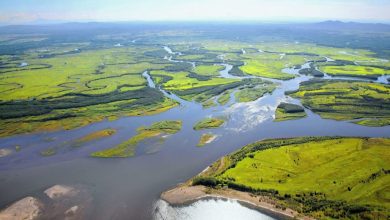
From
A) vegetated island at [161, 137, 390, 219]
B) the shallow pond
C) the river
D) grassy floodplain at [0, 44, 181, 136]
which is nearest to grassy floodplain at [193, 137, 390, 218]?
vegetated island at [161, 137, 390, 219]

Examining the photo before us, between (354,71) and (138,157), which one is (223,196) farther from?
(354,71)

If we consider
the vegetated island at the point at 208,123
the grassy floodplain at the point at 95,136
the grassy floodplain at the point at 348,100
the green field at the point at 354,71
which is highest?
the green field at the point at 354,71

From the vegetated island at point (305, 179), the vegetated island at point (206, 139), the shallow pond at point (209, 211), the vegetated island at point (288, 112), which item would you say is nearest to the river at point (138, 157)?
the vegetated island at point (206, 139)

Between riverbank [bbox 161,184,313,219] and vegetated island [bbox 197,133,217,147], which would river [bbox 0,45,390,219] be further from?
riverbank [bbox 161,184,313,219]

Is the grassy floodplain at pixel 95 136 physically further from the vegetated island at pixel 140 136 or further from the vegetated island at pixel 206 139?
the vegetated island at pixel 206 139

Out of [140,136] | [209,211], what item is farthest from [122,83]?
[209,211]

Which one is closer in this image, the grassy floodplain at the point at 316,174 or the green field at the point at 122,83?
the grassy floodplain at the point at 316,174
